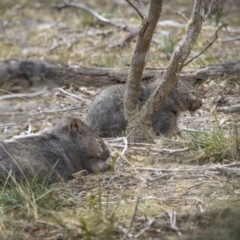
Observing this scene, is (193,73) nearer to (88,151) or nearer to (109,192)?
(88,151)

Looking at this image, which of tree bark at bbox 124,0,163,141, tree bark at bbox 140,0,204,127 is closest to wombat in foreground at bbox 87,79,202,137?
tree bark at bbox 124,0,163,141

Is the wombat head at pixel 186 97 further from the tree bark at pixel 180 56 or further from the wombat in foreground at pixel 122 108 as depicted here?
the tree bark at pixel 180 56

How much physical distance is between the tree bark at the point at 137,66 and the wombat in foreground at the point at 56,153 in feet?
1.99

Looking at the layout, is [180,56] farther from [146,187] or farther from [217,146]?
[146,187]

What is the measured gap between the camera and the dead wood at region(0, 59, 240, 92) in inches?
424

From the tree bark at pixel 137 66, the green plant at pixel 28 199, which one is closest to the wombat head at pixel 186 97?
the tree bark at pixel 137 66

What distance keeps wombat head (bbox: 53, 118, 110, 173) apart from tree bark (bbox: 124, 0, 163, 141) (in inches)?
21.4

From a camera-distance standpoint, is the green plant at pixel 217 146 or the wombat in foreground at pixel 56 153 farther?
the green plant at pixel 217 146

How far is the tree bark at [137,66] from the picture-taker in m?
8.04

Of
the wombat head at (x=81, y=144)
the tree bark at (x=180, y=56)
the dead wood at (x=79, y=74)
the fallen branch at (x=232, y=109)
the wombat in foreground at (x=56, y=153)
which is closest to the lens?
the wombat in foreground at (x=56, y=153)

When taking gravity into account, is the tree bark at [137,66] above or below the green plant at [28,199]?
above

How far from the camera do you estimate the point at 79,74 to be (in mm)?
11164

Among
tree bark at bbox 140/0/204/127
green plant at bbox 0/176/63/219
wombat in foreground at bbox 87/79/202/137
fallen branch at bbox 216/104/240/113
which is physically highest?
tree bark at bbox 140/0/204/127

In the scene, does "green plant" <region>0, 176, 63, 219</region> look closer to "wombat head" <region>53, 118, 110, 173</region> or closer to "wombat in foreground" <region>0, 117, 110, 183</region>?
"wombat in foreground" <region>0, 117, 110, 183</region>
